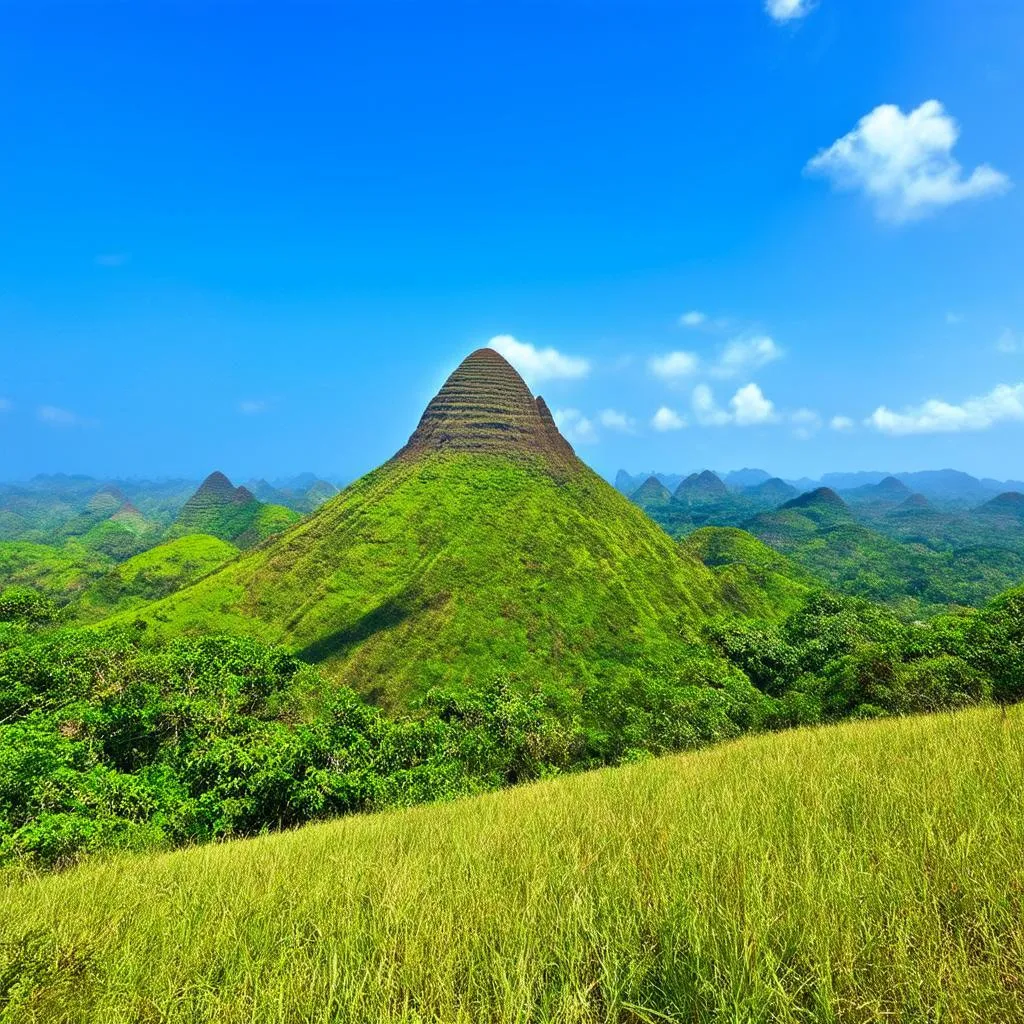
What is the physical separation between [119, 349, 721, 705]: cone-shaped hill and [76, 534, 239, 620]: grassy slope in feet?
71.0

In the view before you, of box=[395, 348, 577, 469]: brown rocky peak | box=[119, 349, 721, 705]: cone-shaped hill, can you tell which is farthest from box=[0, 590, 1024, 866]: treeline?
box=[395, 348, 577, 469]: brown rocky peak

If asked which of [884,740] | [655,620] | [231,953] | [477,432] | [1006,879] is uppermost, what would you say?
[477,432]

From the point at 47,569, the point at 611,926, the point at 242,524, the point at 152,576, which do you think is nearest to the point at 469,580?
the point at 152,576

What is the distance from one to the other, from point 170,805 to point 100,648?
1351cm

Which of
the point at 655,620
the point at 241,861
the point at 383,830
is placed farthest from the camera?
the point at 655,620

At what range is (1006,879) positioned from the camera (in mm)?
2373

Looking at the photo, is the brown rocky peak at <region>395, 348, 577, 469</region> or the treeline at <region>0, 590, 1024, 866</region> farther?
the brown rocky peak at <region>395, 348, 577, 469</region>

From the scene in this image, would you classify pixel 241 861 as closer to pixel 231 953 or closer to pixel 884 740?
pixel 231 953

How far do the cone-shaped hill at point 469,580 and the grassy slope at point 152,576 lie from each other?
71.0ft

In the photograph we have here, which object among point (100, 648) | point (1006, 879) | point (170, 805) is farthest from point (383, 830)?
point (100, 648)

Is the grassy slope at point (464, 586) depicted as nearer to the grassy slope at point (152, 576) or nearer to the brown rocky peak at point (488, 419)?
the brown rocky peak at point (488, 419)

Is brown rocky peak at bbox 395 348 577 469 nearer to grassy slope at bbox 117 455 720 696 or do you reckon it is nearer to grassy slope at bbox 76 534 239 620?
grassy slope at bbox 117 455 720 696

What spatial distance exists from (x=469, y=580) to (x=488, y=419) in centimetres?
4698

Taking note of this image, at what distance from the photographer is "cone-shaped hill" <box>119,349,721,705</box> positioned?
2825 inches
